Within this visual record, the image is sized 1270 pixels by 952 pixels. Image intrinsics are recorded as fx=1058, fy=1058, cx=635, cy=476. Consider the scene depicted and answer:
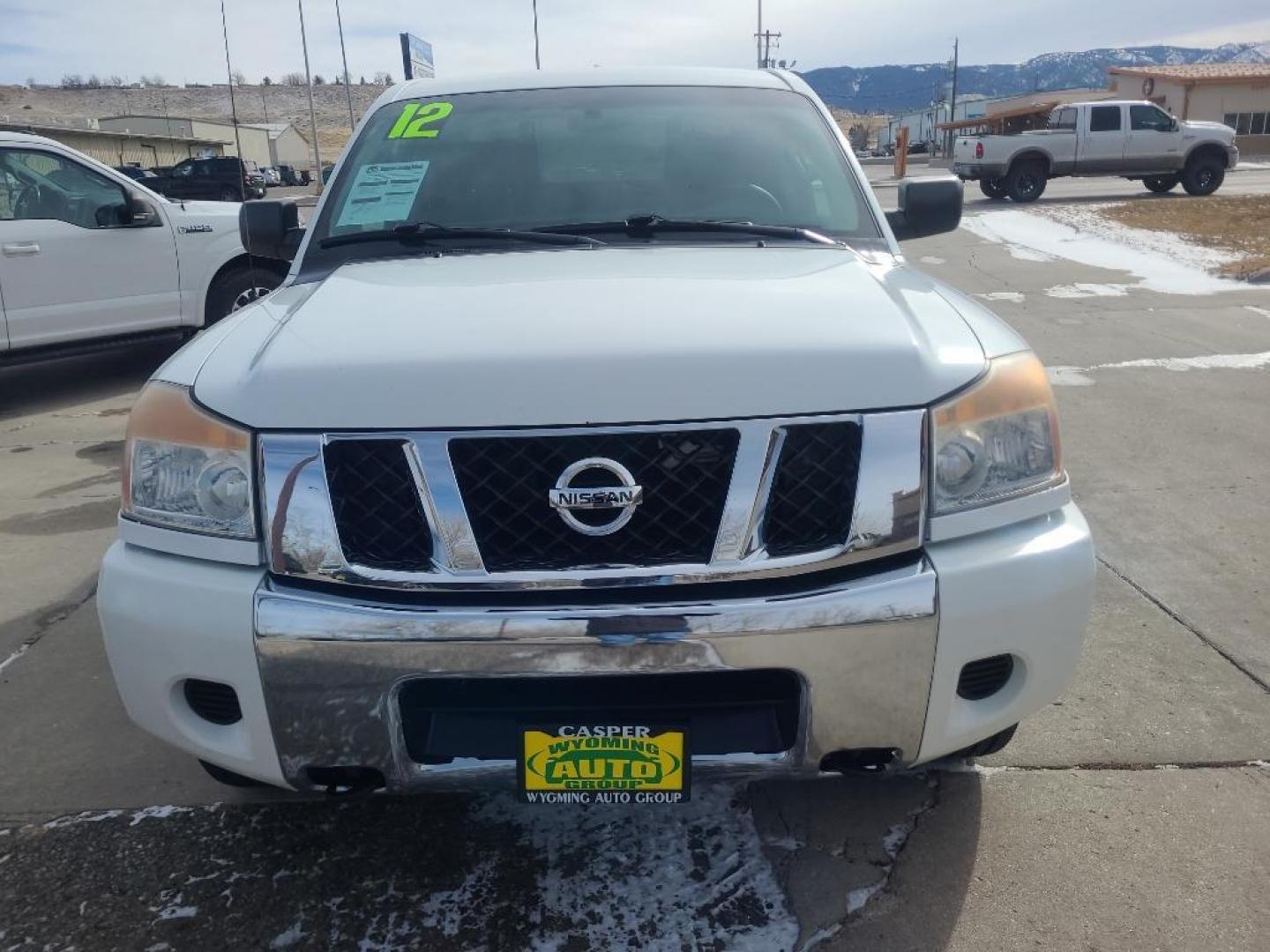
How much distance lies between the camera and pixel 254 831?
257 centimetres

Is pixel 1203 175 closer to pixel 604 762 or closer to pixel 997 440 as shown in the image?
pixel 997 440

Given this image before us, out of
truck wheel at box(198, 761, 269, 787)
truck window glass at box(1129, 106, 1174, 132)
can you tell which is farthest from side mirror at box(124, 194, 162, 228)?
truck window glass at box(1129, 106, 1174, 132)

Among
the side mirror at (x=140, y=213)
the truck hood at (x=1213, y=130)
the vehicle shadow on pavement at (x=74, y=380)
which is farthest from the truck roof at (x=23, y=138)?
the truck hood at (x=1213, y=130)

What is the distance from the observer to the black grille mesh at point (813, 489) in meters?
1.94

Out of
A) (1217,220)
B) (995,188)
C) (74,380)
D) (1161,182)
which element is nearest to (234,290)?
(74,380)

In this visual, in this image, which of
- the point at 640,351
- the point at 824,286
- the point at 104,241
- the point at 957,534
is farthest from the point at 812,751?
the point at 104,241

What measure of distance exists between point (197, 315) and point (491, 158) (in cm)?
548

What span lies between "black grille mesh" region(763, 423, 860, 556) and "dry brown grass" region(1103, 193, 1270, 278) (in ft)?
36.1

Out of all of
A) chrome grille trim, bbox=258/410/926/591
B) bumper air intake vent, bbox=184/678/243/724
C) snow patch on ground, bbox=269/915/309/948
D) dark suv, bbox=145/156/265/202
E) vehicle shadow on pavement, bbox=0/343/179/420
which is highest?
chrome grille trim, bbox=258/410/926/591

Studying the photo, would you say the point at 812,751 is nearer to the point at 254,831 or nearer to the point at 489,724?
the point at 489,724

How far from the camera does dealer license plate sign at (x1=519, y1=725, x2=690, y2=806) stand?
6.48 ft

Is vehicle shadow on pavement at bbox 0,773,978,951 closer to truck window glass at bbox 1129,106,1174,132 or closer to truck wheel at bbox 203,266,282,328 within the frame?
truck wheel at bbox 203,266,282,328

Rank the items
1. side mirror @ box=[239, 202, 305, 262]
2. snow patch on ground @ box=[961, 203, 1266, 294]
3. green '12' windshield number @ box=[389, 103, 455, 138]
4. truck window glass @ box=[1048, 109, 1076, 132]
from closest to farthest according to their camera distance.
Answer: green '12' windshield number @ box=[389, 103, 455, 138], side mirror @ box=[239, 202, 305, 262], snow patch on ground @ box=[961, 203, 1266, 294], truck window glass @ box=[1048, 109, 1076, 132]

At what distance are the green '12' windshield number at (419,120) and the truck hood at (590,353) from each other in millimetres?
1159
